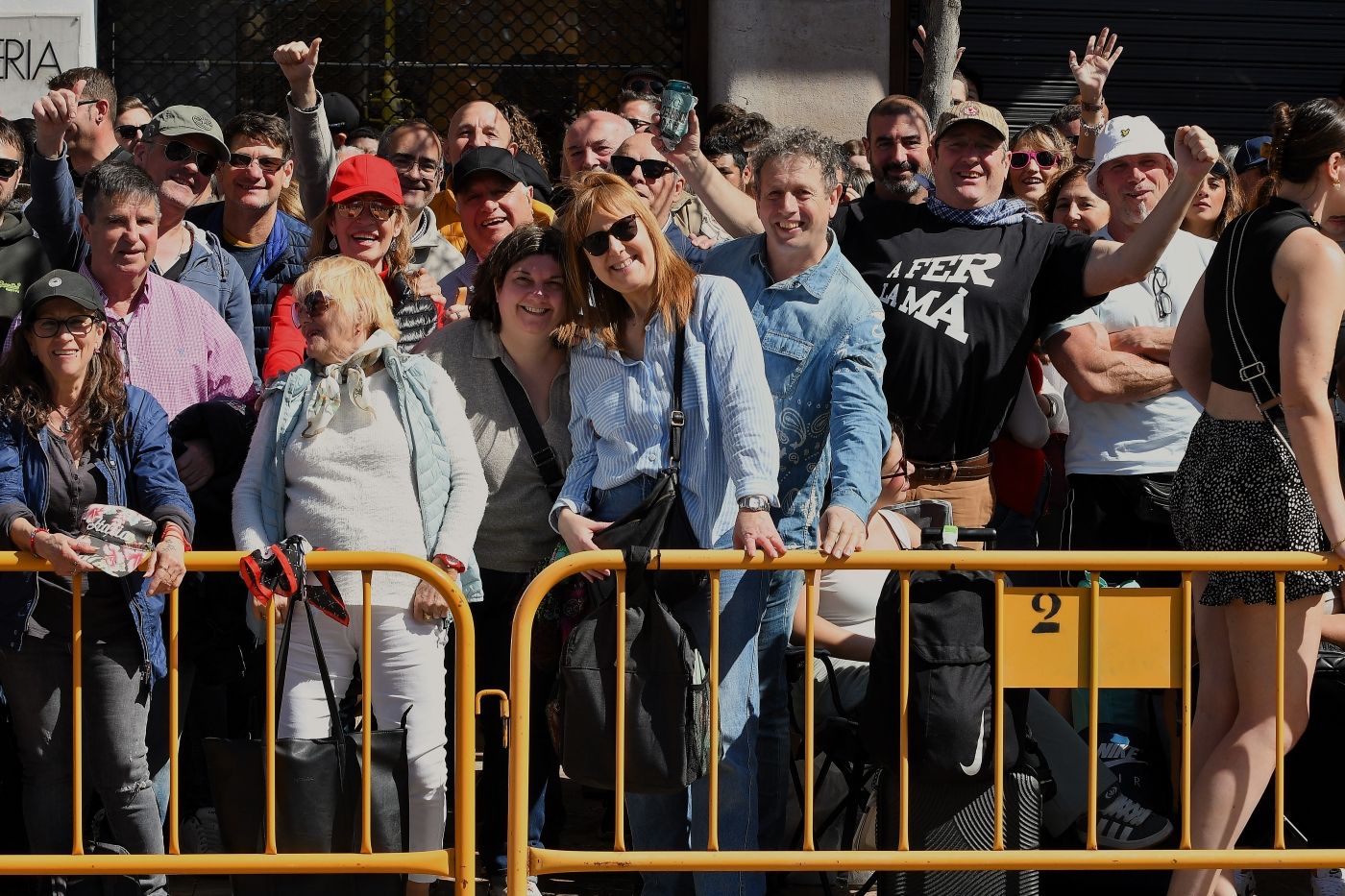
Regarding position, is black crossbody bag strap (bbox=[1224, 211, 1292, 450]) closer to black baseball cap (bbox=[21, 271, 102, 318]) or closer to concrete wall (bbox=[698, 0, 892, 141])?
black baseball cap (bbox=[21, 271, 102, 318])

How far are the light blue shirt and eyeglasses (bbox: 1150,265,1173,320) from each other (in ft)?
6.77

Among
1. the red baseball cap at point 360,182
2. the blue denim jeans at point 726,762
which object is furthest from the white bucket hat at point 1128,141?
the red baseball cap at point 360,182

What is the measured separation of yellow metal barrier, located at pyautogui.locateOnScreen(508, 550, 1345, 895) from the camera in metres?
4.08

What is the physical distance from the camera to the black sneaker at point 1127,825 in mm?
4805

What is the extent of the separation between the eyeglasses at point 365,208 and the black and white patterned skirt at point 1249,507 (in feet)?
8.65

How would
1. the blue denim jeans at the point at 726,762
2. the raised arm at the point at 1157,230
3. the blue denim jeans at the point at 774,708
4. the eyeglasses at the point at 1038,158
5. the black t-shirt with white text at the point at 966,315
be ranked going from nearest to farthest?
the blue denim jeans at the point at 726,762 < the blue denim jeans at the point at 774,708 < the raised arm at the point at 1157,230 < the black t-shirt with white text at the point at 966,315 < the eyeglasses at the point at 1038,158

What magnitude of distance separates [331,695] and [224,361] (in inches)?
61.1

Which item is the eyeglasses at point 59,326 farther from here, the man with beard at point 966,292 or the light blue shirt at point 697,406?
the man with beard at point 966,292

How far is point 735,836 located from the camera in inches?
173

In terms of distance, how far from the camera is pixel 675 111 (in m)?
5.00

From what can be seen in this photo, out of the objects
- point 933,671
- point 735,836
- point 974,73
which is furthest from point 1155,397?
point 974,73

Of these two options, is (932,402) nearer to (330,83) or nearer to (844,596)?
(844,596)

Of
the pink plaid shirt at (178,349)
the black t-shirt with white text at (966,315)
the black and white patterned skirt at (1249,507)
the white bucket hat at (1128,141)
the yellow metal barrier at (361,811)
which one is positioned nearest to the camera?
the yellow metal barrier at (361,811)

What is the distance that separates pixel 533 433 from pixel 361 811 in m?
1.32
